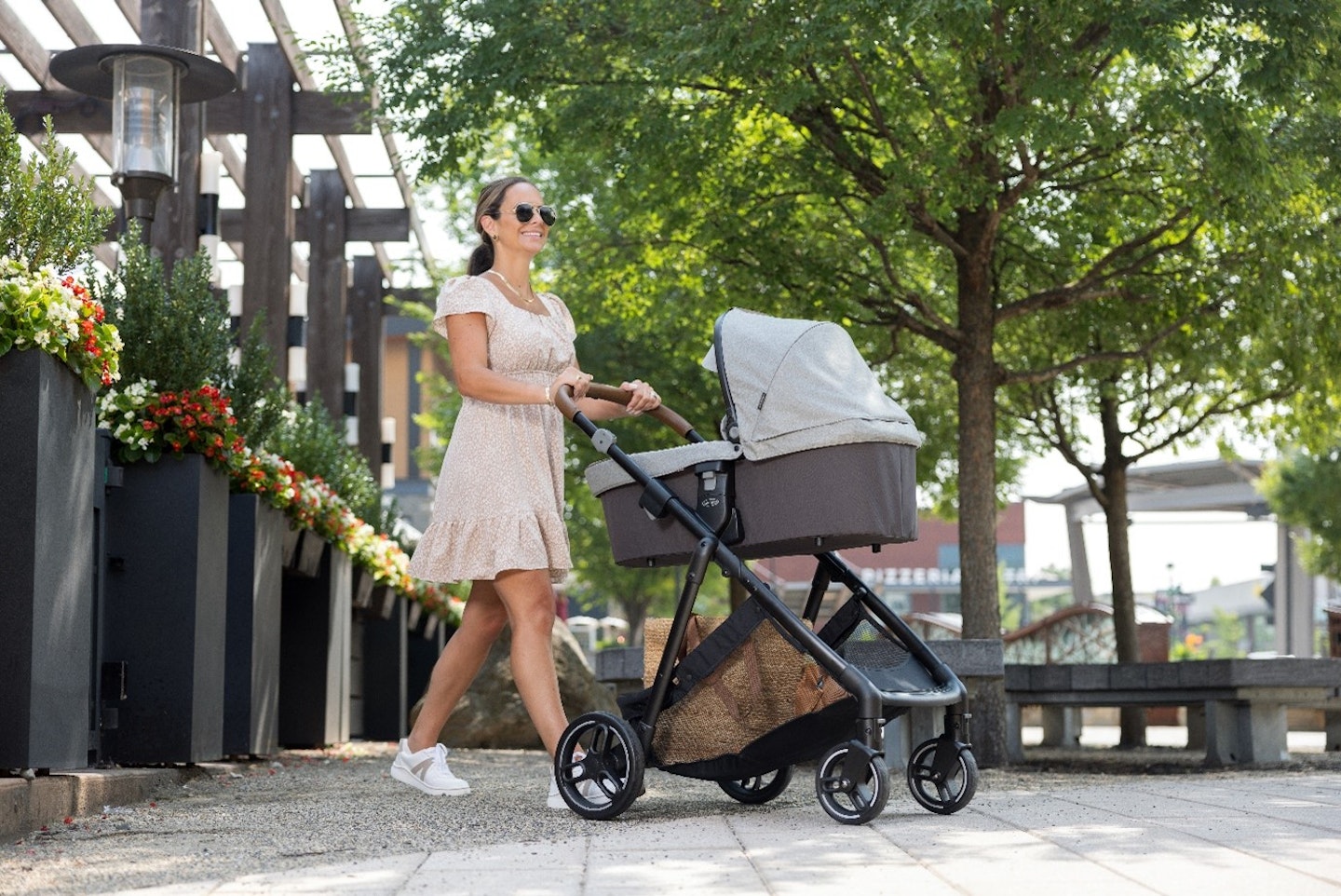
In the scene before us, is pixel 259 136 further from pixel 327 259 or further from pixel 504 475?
pixel 504 475

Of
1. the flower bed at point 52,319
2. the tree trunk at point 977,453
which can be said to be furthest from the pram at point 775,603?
the tree trunk at point 977,453

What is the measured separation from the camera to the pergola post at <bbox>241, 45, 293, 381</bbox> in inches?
511

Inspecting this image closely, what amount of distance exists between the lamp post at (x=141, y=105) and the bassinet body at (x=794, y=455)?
3.63 meters

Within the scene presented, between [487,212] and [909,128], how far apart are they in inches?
180

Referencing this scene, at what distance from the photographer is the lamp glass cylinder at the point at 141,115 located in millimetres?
7742

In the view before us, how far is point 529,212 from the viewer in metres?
5.83

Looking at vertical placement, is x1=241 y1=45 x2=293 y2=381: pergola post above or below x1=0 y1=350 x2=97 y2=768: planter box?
above

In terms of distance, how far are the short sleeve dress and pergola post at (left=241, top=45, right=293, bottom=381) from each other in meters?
7.51

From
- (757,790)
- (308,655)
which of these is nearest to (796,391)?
(757,790)

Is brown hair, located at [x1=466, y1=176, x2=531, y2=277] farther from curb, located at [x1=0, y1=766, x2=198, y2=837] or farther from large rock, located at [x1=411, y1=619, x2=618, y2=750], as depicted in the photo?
large rock, located at [x1=411, y1=619, x2=618, y2=750]

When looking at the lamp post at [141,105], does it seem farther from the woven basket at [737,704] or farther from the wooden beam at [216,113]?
the woven basket at [737,704]

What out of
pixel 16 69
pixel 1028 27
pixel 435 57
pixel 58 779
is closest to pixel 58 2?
pixel 16 69

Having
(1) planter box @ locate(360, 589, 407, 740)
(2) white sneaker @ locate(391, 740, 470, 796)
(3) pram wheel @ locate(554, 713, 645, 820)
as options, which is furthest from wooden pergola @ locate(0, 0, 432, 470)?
(3) pram wheel @ locate(554, 713, 645, 820)

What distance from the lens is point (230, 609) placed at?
8391 mm
